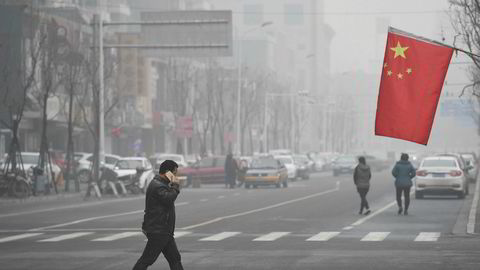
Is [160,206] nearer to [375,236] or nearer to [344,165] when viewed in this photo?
[375,236]

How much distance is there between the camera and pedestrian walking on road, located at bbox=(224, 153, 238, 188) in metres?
63.7

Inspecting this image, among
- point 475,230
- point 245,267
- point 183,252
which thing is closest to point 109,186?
point 475,230

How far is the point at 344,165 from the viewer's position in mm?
96375

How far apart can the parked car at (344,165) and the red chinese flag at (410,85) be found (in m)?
74.5

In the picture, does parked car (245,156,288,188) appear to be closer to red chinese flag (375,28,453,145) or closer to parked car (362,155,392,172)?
parked car (362,155,392,172)

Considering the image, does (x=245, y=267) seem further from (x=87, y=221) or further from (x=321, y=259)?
(x=87, y=221)

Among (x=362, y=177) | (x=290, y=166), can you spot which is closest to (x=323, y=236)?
(x=362, y=177)

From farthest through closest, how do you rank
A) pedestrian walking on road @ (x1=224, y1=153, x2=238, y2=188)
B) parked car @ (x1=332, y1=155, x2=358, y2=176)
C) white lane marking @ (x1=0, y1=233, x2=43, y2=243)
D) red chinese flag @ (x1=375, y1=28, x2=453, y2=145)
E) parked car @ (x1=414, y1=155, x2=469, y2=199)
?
1. parked car @ (x1=332, y1=155, x2=358, y2=176)
2. pedestrian walking on road @ (x1=224, y1=153, x2=238, y2=188)
3. parked car @ (x1=414, y1=155, x2=469, y2=199)
4. white lane marking @ (x1=0, y1=233, x2=43, y2=243)
5. red chinese flag @ (x1=375, y1=28, x2=453, y2=145)

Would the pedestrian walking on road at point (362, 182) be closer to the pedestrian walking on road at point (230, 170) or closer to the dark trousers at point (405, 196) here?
the dark trousers at point (405, 196)

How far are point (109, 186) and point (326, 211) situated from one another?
16.5m

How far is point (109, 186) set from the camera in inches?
2099

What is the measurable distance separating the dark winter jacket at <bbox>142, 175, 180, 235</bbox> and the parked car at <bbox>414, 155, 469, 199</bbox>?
31312 mm

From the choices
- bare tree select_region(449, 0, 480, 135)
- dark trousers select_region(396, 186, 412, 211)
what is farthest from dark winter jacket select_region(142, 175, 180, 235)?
dark trousers select_region(396, 186, 412, 211)

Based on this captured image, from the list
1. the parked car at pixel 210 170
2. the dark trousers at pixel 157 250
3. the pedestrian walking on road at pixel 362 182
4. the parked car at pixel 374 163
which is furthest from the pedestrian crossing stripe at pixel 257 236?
the parked car at pixel 374 163
